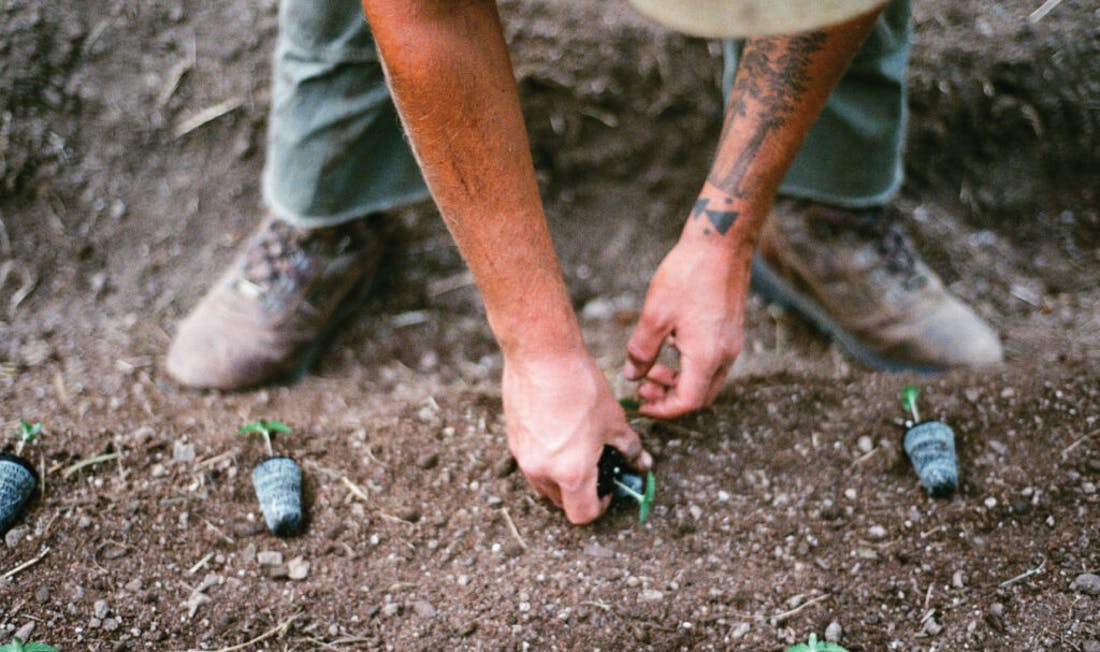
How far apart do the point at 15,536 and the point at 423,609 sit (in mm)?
707

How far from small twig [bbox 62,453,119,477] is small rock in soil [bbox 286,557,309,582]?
0.42 m

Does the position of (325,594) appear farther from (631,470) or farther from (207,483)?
(631,470)

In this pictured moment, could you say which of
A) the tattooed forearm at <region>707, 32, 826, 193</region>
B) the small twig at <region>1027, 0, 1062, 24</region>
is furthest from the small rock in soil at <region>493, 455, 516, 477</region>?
the small twig at <region>1027, 0, 1062, 24</region>

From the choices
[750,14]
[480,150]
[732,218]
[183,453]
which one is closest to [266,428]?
[183,453]

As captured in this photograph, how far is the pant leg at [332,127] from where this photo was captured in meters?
1.67

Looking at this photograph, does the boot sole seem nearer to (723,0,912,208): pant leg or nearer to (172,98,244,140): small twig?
(723,0,912,208): pant leg

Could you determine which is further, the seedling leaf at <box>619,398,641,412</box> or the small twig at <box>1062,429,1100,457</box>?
the seedling leaf at <box>619,398,641,412</box>

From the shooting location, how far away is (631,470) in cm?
148

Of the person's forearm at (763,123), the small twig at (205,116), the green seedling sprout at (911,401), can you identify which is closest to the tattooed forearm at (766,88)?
the person's forearm at (763,123)

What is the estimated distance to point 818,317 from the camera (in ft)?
6.81

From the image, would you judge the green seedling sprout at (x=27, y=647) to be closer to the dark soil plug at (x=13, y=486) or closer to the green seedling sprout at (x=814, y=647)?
the dark soil plug at (x=13, y=486)

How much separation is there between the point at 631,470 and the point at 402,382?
0.75 metres

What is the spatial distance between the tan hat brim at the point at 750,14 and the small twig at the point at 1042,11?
1.87 m

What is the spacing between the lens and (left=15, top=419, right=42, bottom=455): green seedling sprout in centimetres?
156
